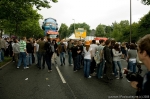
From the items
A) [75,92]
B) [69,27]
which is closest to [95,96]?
[75,92]

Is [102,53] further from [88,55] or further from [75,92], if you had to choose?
[75,92]

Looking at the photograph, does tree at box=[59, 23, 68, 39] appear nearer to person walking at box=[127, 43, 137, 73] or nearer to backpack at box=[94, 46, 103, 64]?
backpack at box=[94, 46, 103, 64]

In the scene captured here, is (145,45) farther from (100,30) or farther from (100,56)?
(100,30)

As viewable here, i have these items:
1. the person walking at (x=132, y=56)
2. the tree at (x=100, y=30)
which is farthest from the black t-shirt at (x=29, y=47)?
the tree at (x=100, y=30)

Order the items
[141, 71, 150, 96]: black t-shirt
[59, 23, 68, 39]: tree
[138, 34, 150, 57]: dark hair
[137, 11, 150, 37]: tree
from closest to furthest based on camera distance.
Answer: [141, 71, 150, 96]: black t-shirt
[138, 34, 150, 57]: dark hair
[137, 11, 150, 37]: tree
[59, 23, 68, 39]: tree

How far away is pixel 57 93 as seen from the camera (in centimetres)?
713

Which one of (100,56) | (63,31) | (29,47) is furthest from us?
(63,31)

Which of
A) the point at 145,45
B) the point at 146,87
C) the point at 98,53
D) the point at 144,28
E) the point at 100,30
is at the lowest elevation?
the point at 98,53

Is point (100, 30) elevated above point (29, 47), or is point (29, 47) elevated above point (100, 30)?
point (100, 30)

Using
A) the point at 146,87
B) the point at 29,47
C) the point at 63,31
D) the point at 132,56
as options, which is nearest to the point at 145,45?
the point at 146,87

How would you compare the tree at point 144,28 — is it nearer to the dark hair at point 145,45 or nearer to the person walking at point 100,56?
the person walking at point 100,56

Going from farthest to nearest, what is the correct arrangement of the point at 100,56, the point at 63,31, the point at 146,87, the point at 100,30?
1. the point at 63,31
2. the point at 100,30
3. the point at 100,56
4. the point at 146,87

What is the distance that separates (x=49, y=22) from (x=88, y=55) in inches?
1020

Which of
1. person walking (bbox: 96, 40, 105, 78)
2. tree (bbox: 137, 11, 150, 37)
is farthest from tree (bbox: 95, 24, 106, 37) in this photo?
person walking (bbox: 96, 40, 105, 78)
